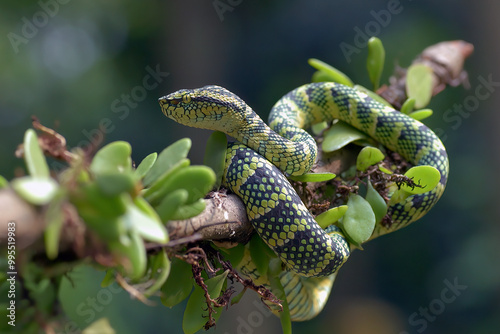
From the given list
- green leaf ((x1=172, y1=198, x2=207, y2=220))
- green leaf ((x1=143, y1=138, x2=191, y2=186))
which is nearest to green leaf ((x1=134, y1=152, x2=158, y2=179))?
green leaf ((x1=143, y1=138, x2=191, y2=186))

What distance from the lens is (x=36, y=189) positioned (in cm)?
67

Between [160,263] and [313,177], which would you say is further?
[313,177]

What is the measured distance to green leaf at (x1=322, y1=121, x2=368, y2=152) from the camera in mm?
1699

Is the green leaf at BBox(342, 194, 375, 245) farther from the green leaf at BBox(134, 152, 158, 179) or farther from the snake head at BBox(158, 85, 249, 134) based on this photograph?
the green leaf at BBox(134, 152, 158, 179)

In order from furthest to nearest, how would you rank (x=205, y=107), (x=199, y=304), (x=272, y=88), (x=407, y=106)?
(x=272, y=88)
(x=407, y=106)
(x=205, y=107)
(x=199, y=304)

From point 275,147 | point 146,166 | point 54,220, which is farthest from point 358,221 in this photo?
point 54,220

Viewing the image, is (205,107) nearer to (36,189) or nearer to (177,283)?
(177,283)

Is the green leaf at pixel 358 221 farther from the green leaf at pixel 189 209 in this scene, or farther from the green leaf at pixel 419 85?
the green leaf at pixel 419 85

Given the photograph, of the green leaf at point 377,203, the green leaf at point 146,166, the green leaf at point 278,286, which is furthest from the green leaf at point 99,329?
the green leaf at point 377,203

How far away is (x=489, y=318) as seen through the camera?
4.67m

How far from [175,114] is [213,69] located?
4305 mm

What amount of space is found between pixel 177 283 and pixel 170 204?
361 mm

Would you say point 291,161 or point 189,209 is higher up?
point 189,209

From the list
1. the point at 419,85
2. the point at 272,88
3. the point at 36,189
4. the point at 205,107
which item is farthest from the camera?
the point at 272,88
